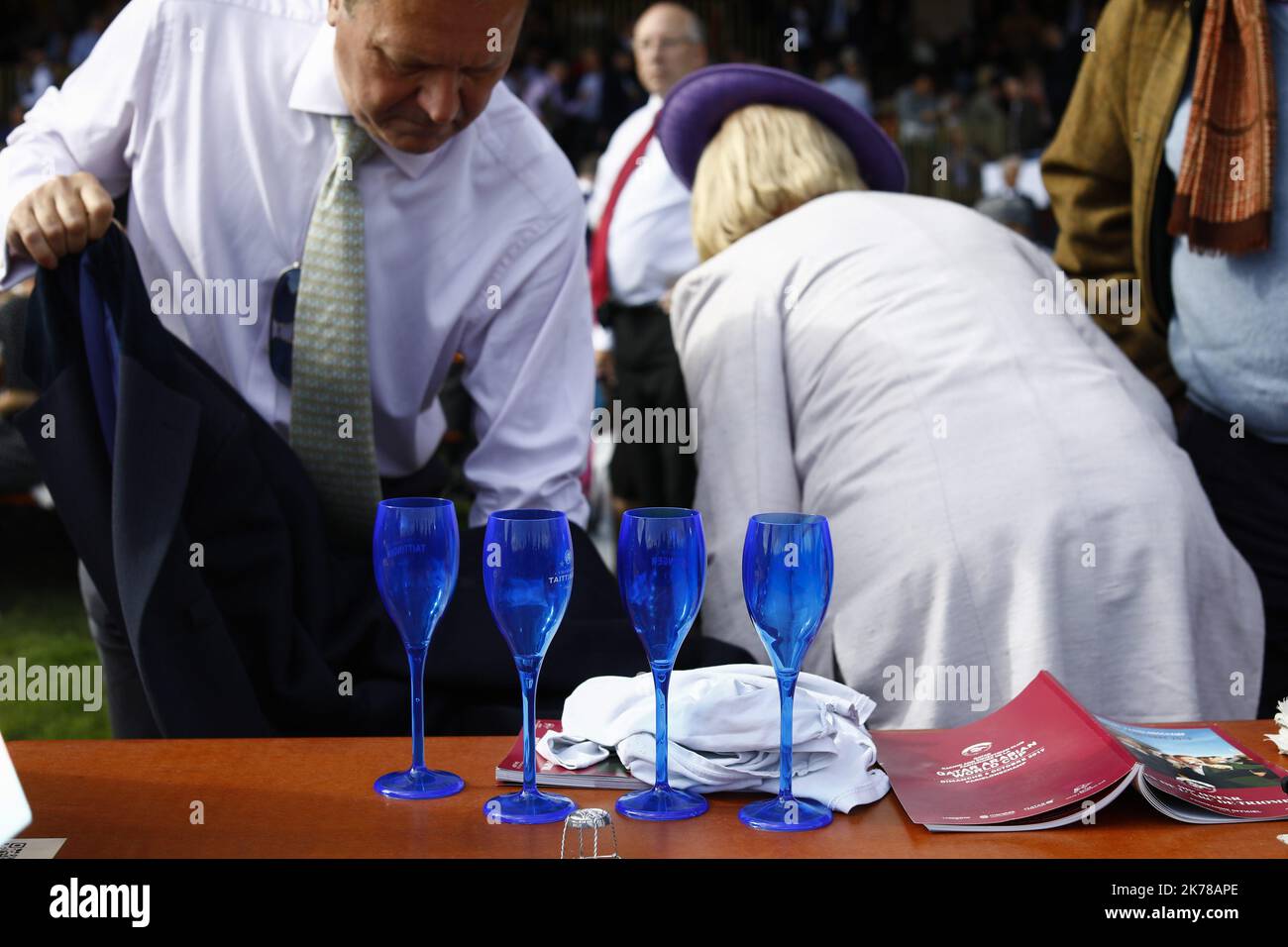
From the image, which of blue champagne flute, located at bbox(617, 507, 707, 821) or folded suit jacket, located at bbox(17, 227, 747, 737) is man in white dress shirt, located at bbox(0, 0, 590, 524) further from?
blue champagne flute, located at bbox(617, 507, 707, 821)

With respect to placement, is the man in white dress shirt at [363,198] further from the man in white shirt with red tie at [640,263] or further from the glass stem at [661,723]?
the man in white shirt with red tie at [640,263]

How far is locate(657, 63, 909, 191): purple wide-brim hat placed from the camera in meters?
2.28

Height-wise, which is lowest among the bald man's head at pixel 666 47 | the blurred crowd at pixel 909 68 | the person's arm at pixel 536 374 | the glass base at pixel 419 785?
the glass base at pixel 419 785

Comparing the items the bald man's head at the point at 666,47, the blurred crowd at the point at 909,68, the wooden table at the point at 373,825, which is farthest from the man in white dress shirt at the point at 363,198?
the blurred crowd at the point at 909,68

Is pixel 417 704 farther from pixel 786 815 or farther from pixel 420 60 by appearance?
pixel 420 60

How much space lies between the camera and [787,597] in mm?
945

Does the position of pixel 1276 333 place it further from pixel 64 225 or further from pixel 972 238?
pixel 64 225

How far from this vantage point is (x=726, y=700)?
106 cm

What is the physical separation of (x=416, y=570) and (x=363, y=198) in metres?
0.90

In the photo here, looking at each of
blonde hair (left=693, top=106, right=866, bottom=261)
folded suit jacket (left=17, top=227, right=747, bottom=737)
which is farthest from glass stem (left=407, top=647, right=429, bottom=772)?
blonde hair (left=693, top=106, right=866, bottom=261)

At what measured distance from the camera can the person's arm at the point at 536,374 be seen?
1.83m

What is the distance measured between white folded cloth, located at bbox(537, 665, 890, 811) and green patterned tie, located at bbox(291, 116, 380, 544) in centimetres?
71

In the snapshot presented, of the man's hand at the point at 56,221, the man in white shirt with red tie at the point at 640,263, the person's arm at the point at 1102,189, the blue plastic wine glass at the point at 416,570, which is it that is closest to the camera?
the blue plastic wine glass at the point at 416,570

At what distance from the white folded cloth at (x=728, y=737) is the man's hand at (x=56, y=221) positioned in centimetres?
79
